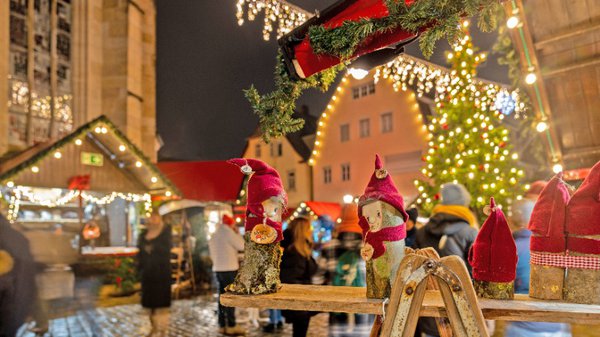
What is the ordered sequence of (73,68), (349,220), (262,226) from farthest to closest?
(73,68), (349,220), (262,226)

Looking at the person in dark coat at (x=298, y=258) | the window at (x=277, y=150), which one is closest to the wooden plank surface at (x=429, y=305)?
the person in dark coat at (x=298, y=258)

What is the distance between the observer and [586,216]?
215 centimetres

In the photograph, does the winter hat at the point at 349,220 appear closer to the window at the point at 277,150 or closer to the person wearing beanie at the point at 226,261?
the person wearing beanie at the point at 226,261

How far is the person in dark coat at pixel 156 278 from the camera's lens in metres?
7.52

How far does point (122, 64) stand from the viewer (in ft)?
54.3

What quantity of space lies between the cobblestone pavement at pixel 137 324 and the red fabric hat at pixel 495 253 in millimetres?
5257

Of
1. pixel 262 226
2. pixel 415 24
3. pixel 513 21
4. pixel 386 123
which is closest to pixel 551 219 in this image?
pixel 415 24

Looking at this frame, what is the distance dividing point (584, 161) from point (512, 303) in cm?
423

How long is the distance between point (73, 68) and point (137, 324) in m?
9.17

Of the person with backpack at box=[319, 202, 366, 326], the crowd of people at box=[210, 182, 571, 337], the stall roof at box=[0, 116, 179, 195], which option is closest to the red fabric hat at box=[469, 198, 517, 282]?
the crowd of people at box=[210, 182, 571, 337]

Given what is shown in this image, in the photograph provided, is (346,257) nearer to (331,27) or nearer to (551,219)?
(331,27)

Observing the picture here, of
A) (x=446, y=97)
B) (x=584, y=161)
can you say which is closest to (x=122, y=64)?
(x=446, y=97)

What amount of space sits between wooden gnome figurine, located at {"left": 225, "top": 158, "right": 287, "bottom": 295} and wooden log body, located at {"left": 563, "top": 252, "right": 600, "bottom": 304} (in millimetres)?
1251

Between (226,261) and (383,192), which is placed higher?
(383,192)
